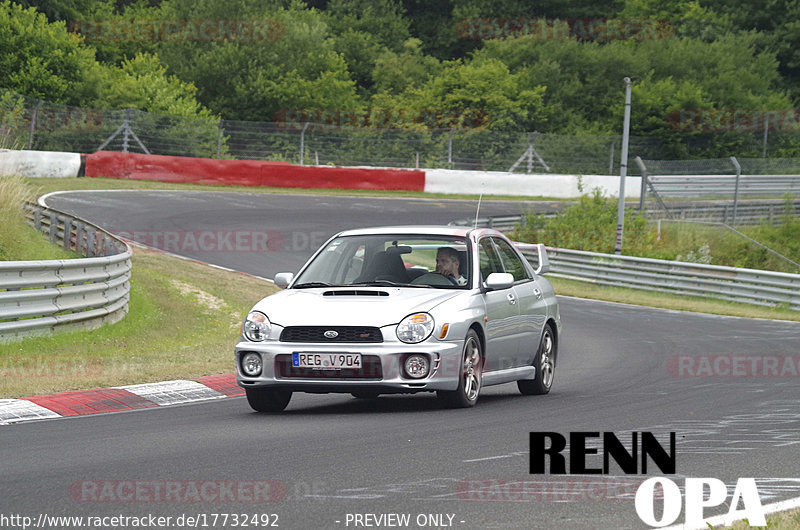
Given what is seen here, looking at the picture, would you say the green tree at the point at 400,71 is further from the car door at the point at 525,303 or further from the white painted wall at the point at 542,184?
the car door at the point at 525,303

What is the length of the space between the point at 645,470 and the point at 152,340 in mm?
10491

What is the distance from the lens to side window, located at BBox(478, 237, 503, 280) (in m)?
10.9

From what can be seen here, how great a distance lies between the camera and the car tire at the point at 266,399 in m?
9.90

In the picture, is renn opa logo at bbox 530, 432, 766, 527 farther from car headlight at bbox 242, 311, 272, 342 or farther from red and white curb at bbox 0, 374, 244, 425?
red and white curb at bbox 0, 374, 244, 425

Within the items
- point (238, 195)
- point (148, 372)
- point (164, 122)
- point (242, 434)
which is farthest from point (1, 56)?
point (242, 434)

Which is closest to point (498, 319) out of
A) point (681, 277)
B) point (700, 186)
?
point (681, 277)

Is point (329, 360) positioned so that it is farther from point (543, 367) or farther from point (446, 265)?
point (543, 367)

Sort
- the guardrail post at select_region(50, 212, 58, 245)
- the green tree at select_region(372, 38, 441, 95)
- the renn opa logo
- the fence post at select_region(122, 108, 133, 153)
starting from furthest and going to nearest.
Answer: the green tree at select_region(372, 38, 441, 95)
the fence post at select_region(122, 108, 133, 153)
the guardrail post at select_region(50, 212, 58, 245)
the renn opa logo

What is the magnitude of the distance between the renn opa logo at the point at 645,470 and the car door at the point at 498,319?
212cm

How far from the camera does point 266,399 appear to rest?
9.98m

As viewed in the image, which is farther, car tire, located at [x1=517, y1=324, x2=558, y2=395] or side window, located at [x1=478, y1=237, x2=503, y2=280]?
car tire, located at [x1=517, y1=324, x2=558, y2=395]

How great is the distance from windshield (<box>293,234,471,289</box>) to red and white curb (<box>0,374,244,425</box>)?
1459 mm

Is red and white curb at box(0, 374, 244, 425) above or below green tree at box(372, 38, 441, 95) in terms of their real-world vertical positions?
below

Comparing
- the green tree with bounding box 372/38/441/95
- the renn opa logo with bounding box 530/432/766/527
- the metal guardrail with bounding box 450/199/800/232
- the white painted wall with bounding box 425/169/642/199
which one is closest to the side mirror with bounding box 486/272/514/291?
the renn opa logo with bounding box 530/432/766/527
